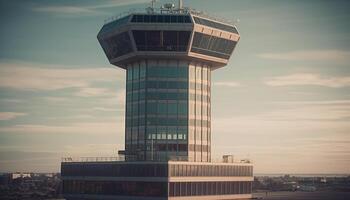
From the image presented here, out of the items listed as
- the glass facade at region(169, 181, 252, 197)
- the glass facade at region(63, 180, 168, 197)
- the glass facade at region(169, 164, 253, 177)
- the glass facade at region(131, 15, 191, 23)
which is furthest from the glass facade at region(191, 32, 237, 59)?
the glass facade at region(63, 180, 168, 197)

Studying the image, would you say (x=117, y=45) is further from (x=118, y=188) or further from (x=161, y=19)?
(x=118, y=188)

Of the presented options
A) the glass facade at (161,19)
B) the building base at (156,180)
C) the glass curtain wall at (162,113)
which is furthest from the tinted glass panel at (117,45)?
the building base at (156,180)

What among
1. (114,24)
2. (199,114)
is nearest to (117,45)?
(114,24)

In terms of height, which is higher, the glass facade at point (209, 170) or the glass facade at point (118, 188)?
the glass facade at point (209, 170)

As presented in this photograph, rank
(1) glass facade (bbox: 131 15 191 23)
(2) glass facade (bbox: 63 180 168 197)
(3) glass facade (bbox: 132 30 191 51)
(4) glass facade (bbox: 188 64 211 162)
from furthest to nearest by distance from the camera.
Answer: (4) glass facade (bbox: 188 64 211 162) → (1) glass facade (bbox: 131 15 191 23) → (3) glass facade (bbox: 132 30 191 51) → (2) glass facade (bbox: 63 180 168 197)

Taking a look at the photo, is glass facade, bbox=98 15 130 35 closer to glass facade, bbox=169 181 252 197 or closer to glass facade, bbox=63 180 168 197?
glass facade, bbox=63 180 168 197

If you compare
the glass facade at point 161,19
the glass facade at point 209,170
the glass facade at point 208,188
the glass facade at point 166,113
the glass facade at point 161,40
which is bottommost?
the glass facade at point 208,188

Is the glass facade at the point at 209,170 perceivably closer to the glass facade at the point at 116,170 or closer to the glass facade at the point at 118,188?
the glass facade at the point at 116,170
